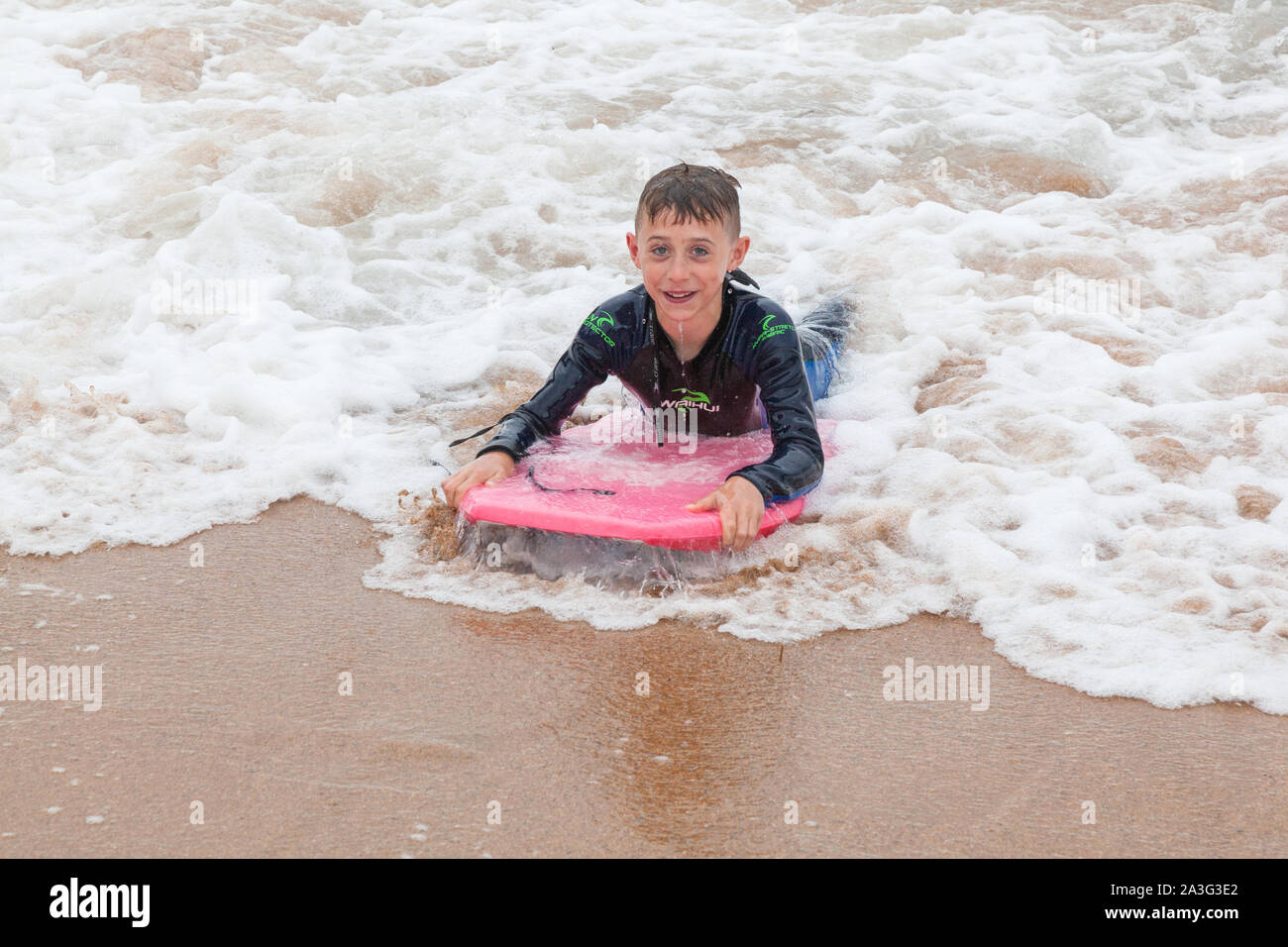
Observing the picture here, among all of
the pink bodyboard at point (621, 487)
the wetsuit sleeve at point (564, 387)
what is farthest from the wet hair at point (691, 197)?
the pink bodyboard at point (621, 487)

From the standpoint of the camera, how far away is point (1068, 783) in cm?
257

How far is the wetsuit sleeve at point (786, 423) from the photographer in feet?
11.5

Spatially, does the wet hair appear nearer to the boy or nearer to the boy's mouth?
the boy

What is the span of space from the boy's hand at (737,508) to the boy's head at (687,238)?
637 mm

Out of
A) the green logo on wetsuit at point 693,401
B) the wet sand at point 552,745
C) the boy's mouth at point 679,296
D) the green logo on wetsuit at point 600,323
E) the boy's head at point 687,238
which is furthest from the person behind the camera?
the green logo on wetsuit at point 693,401

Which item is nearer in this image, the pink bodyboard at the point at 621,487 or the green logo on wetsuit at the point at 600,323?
the pink bodyboard at the point at 621,487

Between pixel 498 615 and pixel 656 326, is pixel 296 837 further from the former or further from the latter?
pixel 656 326

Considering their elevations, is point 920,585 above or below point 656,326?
below

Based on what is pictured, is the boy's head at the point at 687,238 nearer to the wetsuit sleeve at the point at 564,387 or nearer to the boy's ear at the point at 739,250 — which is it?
the boy's ear at the point at 739,250

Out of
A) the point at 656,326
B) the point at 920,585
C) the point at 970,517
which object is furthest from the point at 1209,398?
the point at 656,326

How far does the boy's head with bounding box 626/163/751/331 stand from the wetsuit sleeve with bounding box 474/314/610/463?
286 mm

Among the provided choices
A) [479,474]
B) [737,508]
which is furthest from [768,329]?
[479,474]

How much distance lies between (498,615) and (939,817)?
4.34 ft

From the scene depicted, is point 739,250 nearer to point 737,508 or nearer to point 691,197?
point 691,197
